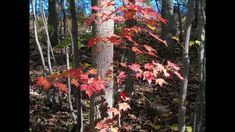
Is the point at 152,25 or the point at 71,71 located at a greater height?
the point at 152,25

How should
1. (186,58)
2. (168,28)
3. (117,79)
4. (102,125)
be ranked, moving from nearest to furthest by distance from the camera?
(186,58)
(102,125)
(117,79)
(168,28)

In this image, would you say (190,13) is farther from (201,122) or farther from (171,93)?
(171,93)

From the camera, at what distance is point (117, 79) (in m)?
4.89

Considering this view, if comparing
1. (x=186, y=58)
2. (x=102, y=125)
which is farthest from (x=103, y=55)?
(x=186, y=58)

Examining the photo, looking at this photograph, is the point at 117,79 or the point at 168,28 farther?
the point at 168,28

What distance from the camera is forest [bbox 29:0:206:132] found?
411 cm

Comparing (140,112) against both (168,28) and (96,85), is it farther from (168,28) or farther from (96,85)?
(168,28)

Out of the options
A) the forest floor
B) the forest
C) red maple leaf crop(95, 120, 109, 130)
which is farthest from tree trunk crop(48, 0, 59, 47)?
red maple leaf crop(95, 120, 109, 130)

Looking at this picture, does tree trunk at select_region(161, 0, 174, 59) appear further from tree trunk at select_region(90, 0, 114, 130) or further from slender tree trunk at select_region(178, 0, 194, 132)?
slender tree trunk at select_region(178, 0, 194, 132)

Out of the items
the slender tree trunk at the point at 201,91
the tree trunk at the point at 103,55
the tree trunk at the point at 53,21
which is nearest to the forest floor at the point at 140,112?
the tree trunk at the point at 103,55
